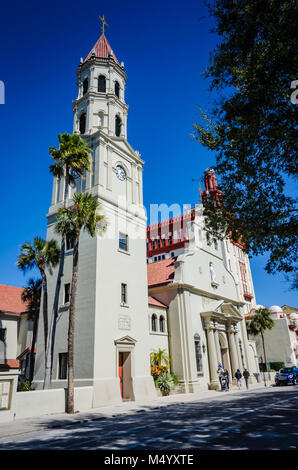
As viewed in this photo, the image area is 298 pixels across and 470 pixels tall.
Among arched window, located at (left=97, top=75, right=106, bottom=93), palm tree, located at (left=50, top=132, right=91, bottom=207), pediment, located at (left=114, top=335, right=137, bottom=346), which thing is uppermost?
arched window, located at (left=97, top=75, right=106, bottom=93)

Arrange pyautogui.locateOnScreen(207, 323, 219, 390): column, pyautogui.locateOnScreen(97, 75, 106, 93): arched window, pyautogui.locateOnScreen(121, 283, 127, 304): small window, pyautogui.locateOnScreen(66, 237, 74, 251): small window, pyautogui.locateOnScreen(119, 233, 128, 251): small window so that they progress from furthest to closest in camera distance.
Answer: pyautogui.locateOnScreen(97, 75, 106, 93): arched window < pyautogui.locateOnScreen(207, 323, 219, 390): column < pyautogui.locateOnScreen(119, 233, 128, 251): small window < pyautogui.locateOnScreen(66, 237, 74, 251): small window < pyautogui.locateOnScreen(121, 283, 127, 304): small window

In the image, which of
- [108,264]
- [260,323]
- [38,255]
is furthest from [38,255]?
[260,323]

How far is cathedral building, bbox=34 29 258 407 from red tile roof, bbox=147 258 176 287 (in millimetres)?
153

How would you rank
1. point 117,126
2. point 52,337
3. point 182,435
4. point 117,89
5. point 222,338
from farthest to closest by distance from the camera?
point 222,338 → point 117,89 → point 117,126 → point 52,337 → point 182,435

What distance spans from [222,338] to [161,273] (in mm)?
9671

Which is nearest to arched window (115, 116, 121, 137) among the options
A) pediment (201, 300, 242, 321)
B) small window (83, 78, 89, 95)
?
small window (83, 78, 89, 95)

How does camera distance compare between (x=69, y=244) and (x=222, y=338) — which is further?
(x=222, y=338)

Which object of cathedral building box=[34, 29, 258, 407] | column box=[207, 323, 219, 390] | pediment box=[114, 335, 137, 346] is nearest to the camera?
cathedral building box=[34, 29, 258, 407]

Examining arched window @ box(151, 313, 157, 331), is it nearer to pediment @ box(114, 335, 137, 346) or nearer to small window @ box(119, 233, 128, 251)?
pediment @ box(114, 335, 137, 346)

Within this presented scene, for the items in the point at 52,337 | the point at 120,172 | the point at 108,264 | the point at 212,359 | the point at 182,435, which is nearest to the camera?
the point at 182,435

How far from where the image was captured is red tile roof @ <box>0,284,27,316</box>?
32.3m

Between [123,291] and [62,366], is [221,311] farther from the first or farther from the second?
[62,366]

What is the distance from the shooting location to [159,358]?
25906 mm
